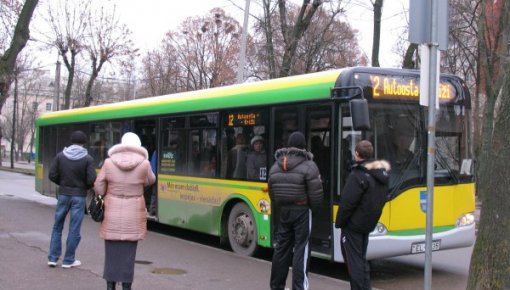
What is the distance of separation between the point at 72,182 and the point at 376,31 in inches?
482

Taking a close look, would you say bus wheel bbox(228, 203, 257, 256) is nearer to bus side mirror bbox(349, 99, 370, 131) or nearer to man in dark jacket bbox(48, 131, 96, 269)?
man in dark jacket bbox(48, 131, 96, 269)

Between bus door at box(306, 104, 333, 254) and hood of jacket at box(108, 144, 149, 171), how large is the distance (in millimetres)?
3013

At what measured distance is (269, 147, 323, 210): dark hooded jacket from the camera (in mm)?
6270

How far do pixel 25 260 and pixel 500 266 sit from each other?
620 cm

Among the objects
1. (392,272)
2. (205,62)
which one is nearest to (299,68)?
(205,62)

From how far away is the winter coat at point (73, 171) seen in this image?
25.1 ft

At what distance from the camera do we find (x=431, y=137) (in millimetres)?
5164

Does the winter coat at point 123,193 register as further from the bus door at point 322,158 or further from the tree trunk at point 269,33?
the tree trunk at point 269,33

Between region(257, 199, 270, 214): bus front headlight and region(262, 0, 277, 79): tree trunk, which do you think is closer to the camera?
region(257, 199, 270, 214): bus front headlight

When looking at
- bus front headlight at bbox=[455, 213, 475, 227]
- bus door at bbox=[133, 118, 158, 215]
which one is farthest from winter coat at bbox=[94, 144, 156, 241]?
bus door at bbox=[133, 118, 158, 215]

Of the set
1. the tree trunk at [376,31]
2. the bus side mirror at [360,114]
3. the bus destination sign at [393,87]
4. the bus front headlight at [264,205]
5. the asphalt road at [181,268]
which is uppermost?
the tree trunk at [376,31]

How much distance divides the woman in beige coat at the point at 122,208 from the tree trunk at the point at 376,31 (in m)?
12.7

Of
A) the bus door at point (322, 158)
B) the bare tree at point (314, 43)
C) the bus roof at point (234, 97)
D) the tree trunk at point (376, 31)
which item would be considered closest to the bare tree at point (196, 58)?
the bare tree at point (314, 43)

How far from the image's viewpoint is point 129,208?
225 inches
